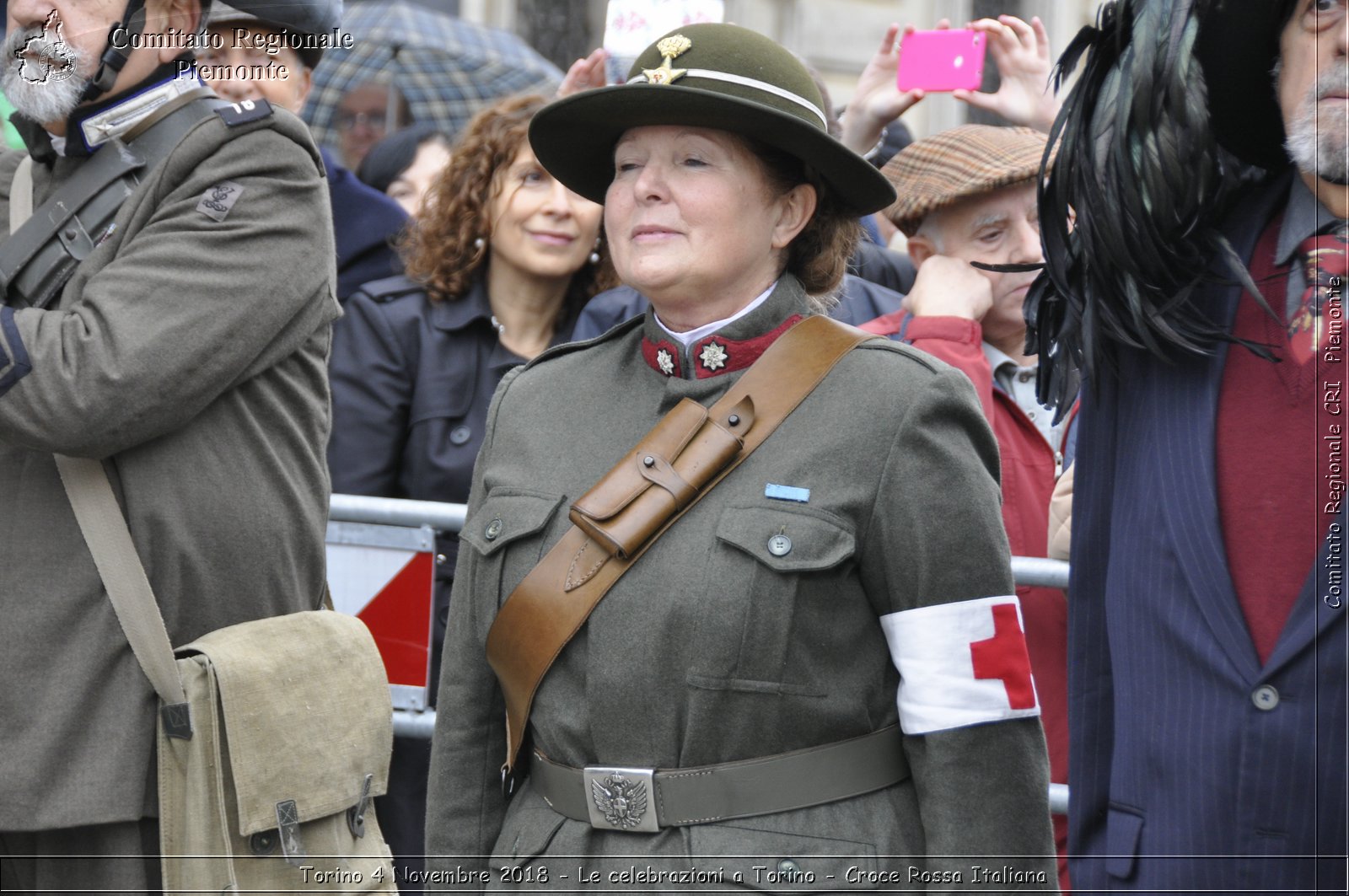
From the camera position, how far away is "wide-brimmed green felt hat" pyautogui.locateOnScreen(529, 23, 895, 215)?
269 centimetres

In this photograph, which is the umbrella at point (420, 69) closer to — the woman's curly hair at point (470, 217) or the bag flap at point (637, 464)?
the woman's curly hair at point (470, 217)

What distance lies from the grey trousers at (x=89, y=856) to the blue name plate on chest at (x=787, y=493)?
1.44 meters

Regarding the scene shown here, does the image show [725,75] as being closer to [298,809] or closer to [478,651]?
[478,651]

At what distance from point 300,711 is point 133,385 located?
2.44ft

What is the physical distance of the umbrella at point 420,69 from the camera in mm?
8883

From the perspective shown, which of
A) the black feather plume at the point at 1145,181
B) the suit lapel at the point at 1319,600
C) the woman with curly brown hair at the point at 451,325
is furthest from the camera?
the woman with curly brown hair at the point at 451,325

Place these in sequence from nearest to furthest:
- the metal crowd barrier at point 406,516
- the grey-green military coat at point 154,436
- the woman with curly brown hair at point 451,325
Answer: the grey-green military coat at point 154,436 → the metal crowd barrier at point 406,516 → the woman with curly brown hair at point 451,325

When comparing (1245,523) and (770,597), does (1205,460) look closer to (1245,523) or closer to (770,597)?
(1245,523)

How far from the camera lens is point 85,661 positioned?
3.04m

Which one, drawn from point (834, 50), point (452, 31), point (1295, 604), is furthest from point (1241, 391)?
point (834, 50)

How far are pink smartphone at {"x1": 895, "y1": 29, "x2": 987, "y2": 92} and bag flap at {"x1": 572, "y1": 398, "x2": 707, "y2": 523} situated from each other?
2547 mm

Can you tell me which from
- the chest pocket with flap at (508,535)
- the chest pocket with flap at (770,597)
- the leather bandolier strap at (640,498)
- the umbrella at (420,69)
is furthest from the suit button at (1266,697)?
the umbrella at (420,69)

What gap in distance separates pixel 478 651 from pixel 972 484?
0.90 meters

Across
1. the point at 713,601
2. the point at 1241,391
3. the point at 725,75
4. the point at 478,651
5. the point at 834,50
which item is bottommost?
the point at 834,50
